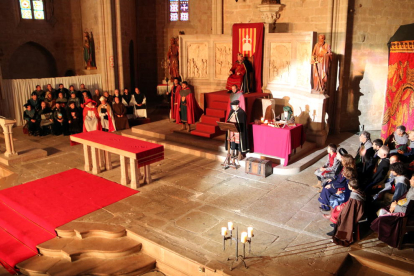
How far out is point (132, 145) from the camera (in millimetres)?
8562

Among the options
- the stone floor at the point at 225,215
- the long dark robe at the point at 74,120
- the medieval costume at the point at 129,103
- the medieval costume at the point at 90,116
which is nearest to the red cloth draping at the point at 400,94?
the stone floor at the point at 225,215

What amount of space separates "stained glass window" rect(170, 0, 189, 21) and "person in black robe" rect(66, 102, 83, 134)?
812cm

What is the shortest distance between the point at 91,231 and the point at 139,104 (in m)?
7.89

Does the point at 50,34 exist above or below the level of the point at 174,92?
above

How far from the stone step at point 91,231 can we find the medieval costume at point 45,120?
23.7ft

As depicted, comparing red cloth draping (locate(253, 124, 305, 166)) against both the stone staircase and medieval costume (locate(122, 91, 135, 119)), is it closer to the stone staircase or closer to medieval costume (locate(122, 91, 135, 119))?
the stone staircase

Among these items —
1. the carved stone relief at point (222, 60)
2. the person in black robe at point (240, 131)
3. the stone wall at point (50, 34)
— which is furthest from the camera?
the stone wall at point (50, 34)

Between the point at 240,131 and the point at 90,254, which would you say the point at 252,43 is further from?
the point at 90,254

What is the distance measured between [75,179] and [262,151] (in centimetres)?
475

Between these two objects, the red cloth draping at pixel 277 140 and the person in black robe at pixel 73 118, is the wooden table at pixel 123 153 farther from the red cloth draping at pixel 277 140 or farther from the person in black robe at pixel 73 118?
the person in black robe at pixel 73 118

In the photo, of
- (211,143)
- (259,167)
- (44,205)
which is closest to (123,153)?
(44,205)

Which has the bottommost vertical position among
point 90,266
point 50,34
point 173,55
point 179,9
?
point 90,266

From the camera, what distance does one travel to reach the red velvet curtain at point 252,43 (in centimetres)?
1208

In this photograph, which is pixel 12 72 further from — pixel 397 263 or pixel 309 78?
pixel 397 263
